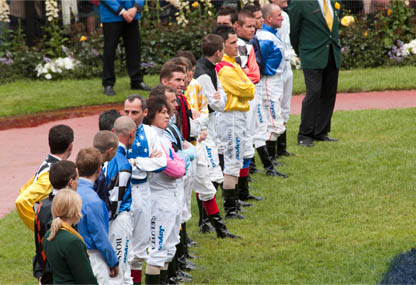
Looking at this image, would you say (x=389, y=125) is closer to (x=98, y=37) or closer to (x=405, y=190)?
(x=405, y=190)

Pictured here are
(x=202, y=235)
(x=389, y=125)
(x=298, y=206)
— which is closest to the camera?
(x=202, y=235)

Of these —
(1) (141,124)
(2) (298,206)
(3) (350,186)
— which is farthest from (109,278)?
(3) (350,186)

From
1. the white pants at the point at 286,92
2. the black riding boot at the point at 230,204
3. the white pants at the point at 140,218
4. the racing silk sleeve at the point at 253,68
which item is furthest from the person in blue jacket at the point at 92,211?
the white pants at the point at 286,92

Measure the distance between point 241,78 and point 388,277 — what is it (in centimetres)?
279

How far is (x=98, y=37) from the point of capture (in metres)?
17.4

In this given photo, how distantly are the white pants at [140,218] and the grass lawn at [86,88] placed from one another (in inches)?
346

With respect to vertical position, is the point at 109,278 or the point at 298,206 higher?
the point at 109,278

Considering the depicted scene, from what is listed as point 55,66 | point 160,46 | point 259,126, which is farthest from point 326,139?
point 55,66

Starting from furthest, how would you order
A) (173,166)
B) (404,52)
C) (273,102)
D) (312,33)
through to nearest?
(404,52) → (312,33) → (273,102) → (173,166)

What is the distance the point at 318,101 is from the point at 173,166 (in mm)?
5860

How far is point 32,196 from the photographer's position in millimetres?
5453

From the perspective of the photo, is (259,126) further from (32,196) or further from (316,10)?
(32,196)

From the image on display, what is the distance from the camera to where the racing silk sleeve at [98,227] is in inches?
199

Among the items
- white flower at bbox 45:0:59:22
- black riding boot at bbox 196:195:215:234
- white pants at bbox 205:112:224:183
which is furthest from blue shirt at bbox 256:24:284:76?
white flower at bbox 45:0:59:22
